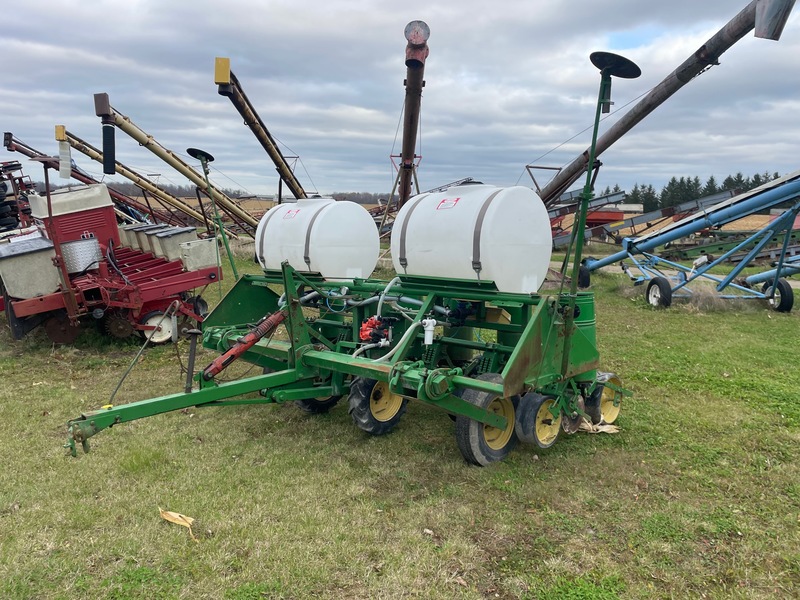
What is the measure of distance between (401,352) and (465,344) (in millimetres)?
866

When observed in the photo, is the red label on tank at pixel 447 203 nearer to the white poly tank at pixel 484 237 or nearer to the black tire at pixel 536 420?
the white poly tank at pixel 484 237

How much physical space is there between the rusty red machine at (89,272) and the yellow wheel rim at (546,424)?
4.93m

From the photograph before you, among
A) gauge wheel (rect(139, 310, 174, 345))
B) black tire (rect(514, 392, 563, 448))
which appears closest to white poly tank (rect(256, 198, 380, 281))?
black tire (rect(514, 392, 563, 448))

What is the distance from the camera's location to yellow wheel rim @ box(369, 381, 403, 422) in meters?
5.25

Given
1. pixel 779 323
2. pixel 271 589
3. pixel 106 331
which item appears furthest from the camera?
pixel 779 323

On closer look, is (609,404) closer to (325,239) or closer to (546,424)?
(546,424)

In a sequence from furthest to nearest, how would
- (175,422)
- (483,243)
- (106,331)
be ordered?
(106,331) → (175,422) → (483,243)

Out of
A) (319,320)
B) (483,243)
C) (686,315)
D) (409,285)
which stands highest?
(483,243)

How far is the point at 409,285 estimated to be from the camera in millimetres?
5156

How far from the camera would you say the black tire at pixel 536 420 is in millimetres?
4648

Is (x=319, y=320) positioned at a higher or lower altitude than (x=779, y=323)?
higher

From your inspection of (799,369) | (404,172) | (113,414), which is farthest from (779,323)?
(113,414)

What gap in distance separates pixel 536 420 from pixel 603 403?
113 centimetres

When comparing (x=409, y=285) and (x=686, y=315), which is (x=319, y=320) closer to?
(x=409, y=285)
